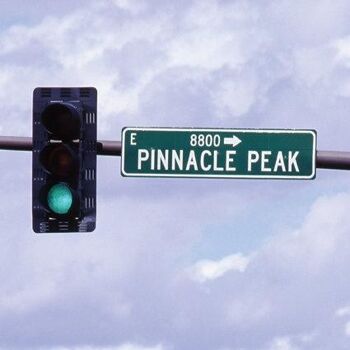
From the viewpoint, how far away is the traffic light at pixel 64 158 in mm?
14039

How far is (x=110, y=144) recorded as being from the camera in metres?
14.8

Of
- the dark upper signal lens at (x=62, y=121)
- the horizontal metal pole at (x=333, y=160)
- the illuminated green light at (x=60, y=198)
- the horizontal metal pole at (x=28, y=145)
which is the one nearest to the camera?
the dark upper signal lens at (x=62, y=121)

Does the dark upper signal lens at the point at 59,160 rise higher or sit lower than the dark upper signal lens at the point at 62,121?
lower

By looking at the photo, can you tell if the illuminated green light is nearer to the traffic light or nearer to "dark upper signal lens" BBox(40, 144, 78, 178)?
the traffic light

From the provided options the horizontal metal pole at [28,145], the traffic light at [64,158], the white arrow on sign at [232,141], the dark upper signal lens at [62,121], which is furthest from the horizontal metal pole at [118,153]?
the white arrow on sign at [232,141]

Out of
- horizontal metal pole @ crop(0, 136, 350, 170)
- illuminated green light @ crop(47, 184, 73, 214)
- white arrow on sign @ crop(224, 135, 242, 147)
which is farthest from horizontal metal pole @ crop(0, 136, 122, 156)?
white arrow on sign @ crop(224, 135, 242, 147)

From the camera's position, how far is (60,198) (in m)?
14.1

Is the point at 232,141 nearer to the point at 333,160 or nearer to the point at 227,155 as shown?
the point at 227,155

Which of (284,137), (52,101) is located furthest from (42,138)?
(284,137)

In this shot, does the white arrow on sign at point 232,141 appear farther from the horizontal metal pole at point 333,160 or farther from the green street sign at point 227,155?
the horizontal metal pole at point 333,160

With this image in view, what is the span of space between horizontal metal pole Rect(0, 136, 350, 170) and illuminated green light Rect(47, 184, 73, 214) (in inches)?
25.0

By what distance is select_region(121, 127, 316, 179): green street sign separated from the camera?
14672mm

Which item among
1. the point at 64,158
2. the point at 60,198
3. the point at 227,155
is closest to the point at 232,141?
the point at 227,155

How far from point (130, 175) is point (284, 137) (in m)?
1.64
